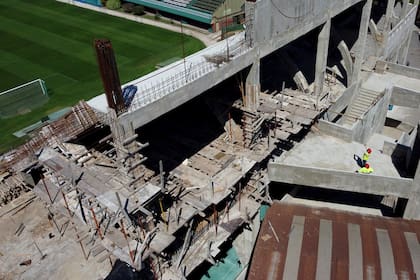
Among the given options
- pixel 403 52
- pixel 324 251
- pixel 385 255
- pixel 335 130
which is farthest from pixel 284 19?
pixel 403 52

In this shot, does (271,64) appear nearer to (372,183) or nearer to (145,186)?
(372,183)

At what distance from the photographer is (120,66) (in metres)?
52.0

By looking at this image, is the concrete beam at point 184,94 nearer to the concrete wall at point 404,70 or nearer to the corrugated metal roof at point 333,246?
the corrugated metal roof at point 333,246

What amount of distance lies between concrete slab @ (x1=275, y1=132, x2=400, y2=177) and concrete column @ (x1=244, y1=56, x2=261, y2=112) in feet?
15.2

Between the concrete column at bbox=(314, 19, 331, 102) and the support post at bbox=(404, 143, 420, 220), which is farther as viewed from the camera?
the concrete column at bbox=(314, 19, 331, 102)

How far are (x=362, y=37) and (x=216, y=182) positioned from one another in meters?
25.5

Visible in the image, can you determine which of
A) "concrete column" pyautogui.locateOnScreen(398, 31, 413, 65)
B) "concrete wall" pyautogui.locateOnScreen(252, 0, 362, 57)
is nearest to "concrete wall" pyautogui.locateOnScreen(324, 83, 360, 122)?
"concrete wall" pyautogui.locateOnScreen(252, 0, 362, 57)

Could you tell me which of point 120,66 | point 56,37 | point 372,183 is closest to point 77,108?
point 372,183

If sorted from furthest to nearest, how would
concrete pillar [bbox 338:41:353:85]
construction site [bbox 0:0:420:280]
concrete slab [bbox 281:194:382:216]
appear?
concrete pillar [bbox 338:41:353:85] < concrete slab [bbox 281:194:382:216] < construction site [bbox 0:0:420:280]

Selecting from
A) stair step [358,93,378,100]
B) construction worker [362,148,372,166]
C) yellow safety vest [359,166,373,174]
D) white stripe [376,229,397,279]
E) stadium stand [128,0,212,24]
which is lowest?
stair step [358,93,378,100]

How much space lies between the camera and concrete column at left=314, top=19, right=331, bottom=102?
35703 mm

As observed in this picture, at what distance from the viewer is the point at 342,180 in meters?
28.1

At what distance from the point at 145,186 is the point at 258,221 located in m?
11.8

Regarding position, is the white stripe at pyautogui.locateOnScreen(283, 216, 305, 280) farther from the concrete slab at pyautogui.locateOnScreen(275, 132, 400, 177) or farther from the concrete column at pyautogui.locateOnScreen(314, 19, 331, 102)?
the concrete column at pyautogui.locateOnScreen(314, 19, 331, 102)
